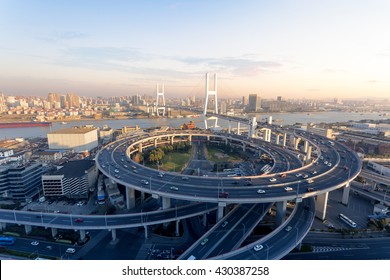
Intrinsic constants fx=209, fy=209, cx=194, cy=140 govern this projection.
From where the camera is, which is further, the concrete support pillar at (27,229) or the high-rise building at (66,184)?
the high-rise building at (66,184)

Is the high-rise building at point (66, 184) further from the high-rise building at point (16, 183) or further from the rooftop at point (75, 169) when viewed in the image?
the high-rise building at point (16, 183)

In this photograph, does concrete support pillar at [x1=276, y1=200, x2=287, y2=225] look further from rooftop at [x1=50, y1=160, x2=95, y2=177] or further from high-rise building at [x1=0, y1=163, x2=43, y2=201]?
high-rise building at [x1=0, y1=163, x2=43, y2=201]

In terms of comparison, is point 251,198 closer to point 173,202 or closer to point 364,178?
point 173,202

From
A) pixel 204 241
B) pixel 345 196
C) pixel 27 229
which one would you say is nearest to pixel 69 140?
pixel 27 229

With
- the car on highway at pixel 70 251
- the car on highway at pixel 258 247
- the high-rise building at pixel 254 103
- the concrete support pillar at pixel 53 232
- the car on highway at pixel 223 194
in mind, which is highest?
the high-rise building at pixel 254 103

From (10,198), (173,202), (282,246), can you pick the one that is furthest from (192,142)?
(282,246)

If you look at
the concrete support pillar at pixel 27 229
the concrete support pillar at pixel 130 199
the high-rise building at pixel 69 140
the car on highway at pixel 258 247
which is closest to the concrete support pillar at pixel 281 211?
the car on highway at pixel 258 247

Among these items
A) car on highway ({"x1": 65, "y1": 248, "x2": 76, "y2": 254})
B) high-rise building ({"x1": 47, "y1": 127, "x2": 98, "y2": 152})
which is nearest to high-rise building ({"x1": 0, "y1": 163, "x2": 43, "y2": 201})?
car on highway ({"x1": 65, "y1": 248, "x2": 76, "y2": 254})

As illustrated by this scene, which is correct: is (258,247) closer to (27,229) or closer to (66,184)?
(27,229)
